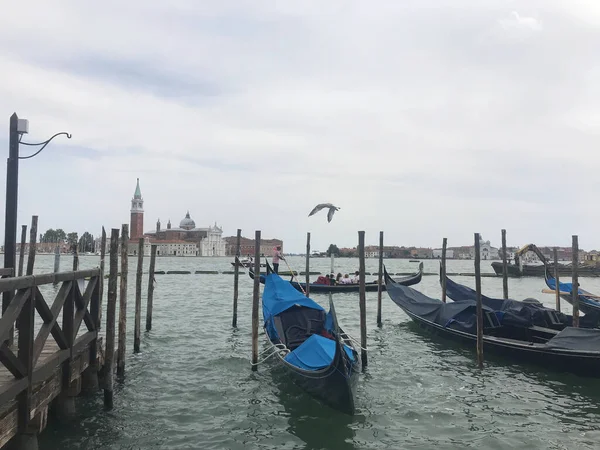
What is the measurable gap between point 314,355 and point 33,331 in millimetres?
3497

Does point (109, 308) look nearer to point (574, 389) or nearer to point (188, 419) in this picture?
point (188, 419)

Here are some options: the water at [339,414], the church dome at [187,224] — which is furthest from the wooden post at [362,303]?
the church dome at [187,224]

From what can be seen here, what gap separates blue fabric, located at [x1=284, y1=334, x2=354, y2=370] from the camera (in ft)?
A: 19.7

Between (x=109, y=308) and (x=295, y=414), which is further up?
(x=109, y=308)

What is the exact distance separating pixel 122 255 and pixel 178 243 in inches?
3938

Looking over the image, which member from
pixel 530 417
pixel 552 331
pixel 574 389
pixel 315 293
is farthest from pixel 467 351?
pixel 315 293

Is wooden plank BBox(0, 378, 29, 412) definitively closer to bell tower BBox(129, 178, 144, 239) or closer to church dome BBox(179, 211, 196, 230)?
bell tower BBox(129, 178, 144, 239)

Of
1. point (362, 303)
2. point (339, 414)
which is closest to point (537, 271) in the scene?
point (362, 303)

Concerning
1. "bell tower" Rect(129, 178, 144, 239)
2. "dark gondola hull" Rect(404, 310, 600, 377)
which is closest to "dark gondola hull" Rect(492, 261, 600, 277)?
"dark gondola hull" Rect(404, 310, 600, 377)

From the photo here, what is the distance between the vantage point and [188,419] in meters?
5.30

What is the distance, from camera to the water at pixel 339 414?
15.8ft

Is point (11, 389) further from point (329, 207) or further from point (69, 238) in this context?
point (69, 238)

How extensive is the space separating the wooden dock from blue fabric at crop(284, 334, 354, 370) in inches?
96.4

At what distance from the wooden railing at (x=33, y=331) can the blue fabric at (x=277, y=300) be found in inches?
136
